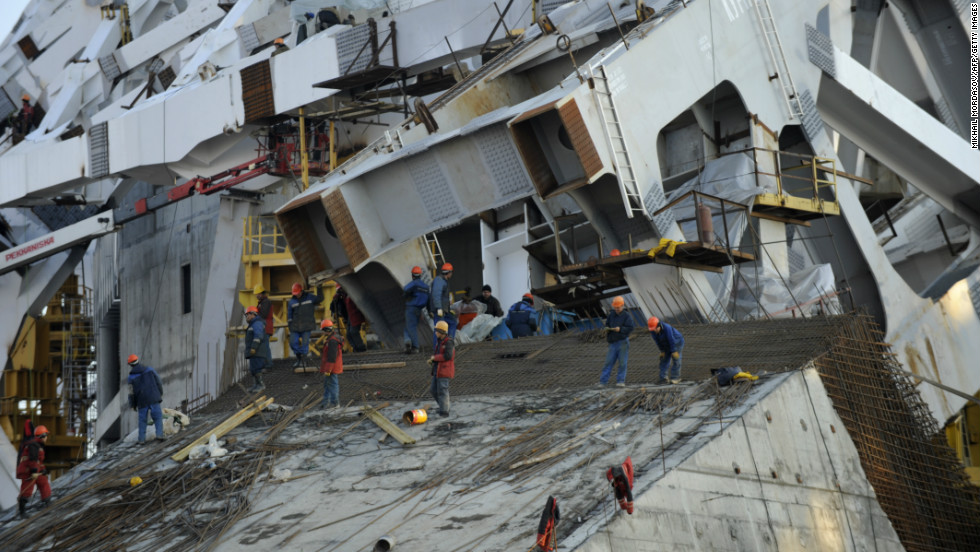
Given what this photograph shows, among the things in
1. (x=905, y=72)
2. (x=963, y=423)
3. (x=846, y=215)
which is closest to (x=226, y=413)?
(x=846, y=215)

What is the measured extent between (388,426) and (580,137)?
220 inches

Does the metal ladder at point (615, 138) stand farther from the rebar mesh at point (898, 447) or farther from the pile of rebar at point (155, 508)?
the pile of rebar at point (155, 508)

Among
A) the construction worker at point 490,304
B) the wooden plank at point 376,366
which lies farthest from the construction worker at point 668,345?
the construction worker at point 490,304

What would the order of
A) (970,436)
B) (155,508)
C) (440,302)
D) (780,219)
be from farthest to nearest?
(970,436) → (780,219) → (440,302) → (155,508)

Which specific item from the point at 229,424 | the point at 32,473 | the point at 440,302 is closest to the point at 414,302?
the point at 440,302

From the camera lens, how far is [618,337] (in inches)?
592

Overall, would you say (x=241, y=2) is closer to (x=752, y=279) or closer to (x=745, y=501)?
(x=752, y=279)

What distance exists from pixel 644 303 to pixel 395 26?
35.0 feet

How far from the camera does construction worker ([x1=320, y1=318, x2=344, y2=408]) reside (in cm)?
1620

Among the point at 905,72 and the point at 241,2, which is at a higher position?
the point at 241,2

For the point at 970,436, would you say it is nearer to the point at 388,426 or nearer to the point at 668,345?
the point at 668,345

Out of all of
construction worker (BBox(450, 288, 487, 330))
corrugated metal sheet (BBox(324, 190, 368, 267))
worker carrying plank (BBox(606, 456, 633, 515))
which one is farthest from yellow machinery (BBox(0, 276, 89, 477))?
worker carrying plank (BBox(606, 456, 633, 515))

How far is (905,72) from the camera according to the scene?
90.8 ft

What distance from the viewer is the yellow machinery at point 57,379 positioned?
123ft
